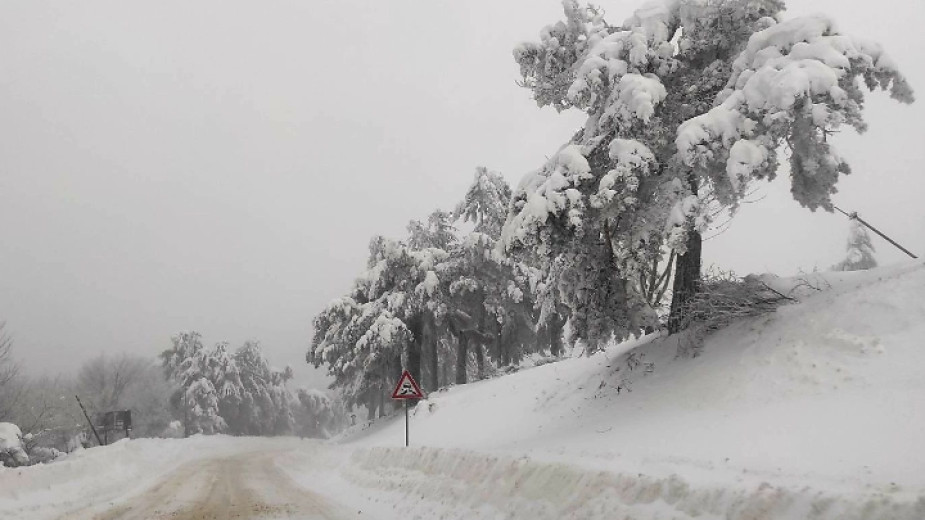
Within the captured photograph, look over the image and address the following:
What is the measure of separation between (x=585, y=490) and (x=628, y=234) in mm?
5485

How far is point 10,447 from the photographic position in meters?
19.4

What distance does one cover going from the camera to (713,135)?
8.88m

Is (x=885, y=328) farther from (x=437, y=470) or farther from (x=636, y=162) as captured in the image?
(x=437, y=470)

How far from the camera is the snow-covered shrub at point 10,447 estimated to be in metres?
19.0

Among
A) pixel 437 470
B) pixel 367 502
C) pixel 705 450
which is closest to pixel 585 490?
pixel 705 450

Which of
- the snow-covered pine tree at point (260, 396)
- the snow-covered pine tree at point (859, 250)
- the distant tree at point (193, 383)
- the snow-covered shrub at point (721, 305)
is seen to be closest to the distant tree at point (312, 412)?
the snow-covered pine tree at point (260, 396)

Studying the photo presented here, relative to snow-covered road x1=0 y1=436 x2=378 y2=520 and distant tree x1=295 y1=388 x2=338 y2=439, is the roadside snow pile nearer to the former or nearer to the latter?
snow-covered road x1=0 y1=436 x2=378 y2=520

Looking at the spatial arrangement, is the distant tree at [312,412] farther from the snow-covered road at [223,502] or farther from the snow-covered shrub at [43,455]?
the snow-covered road at [223,502]

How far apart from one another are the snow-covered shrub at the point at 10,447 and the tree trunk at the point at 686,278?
21.3 m

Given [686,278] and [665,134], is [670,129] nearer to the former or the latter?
[665,134]

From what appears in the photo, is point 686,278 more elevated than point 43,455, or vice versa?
point 686,278

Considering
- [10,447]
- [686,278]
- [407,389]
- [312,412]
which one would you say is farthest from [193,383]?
[686,278]

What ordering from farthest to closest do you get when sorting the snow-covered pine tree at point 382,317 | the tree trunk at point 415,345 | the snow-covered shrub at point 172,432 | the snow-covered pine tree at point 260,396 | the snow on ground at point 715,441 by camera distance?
1. the snow-covered shrub at point 172,432
2. the snow-covered pine tree at point 260,396
3. the tree trunk at point 415,345
4. the snow-covered pine tree at point 382,317
5. the snow on ground at point 715,441

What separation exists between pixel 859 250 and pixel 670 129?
47.9 metres
